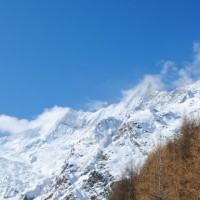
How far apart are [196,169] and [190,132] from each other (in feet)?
107

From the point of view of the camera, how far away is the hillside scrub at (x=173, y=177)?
43656 mm

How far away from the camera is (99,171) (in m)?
176

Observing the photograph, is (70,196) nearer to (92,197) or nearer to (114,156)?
(92,197)

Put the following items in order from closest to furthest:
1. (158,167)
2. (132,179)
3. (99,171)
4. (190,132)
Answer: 1. (158,167)
2. (190,132)
3. (132,179)
4. (99,171)

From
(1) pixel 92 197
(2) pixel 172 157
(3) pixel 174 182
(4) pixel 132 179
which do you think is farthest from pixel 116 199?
(1) pixel 92 197

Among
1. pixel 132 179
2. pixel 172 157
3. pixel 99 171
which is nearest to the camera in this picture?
pixel 172 157

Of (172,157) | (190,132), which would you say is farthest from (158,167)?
(190,132)

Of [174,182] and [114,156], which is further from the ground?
[114,156]

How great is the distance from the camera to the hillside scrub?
143ft

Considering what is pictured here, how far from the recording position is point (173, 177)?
179 feet

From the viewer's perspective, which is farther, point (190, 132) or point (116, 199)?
point (116, 199)

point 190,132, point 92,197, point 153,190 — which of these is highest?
point 92,197

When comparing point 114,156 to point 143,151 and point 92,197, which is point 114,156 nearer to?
point 143,151

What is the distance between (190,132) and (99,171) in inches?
3923
